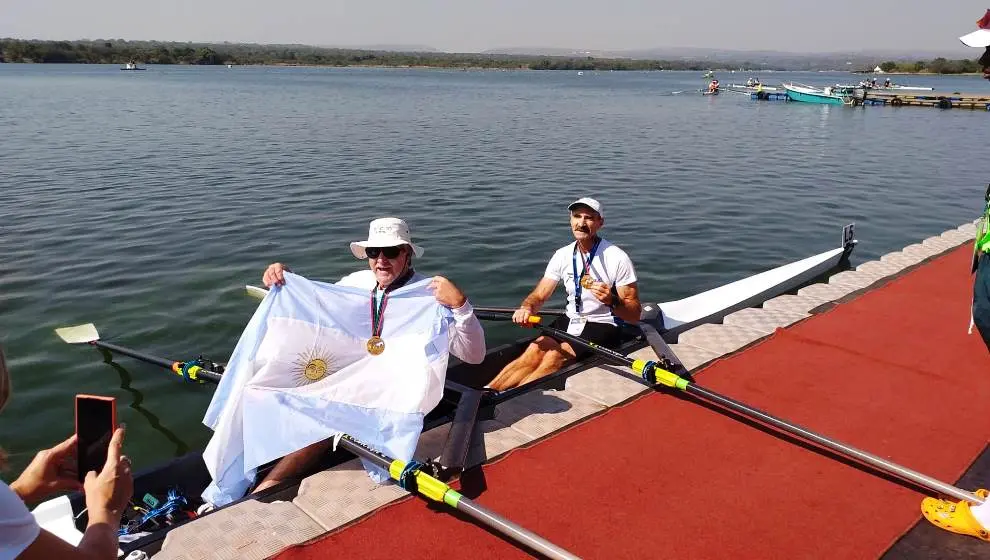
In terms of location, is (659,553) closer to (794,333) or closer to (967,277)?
(794,333)

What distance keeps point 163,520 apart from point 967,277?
428 inches

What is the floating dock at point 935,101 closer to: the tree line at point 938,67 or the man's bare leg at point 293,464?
the man's bare leg at point 293,464

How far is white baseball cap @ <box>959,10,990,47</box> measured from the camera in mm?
3816

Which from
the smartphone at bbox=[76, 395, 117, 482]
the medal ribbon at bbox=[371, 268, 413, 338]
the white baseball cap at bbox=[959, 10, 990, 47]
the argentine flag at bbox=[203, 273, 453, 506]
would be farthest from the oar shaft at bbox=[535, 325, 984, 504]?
the smartphone at bbox=[76, 395, 117, 482]

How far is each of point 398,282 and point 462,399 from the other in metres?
1.12

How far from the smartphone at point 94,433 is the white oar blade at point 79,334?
20.6ft

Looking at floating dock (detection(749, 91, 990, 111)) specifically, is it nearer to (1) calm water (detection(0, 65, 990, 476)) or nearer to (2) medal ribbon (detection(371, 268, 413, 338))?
(1) calm water (detection(0, 65, 990, 476))

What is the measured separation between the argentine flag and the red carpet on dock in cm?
80

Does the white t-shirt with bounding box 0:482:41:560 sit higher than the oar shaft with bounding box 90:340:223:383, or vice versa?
the white t-shirt with bounding box 0:482:41:560

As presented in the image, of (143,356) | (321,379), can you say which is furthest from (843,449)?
(143,356)

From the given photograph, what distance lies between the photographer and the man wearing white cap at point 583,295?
6465mm

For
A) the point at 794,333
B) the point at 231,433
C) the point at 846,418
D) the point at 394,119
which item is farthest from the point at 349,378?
the point at 394,119

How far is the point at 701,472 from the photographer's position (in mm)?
4848

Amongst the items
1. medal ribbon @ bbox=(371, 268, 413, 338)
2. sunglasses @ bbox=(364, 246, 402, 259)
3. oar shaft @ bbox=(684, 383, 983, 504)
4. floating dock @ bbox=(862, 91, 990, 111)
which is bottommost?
oar shaft @ bbox=(684, 383, 983, 504)
